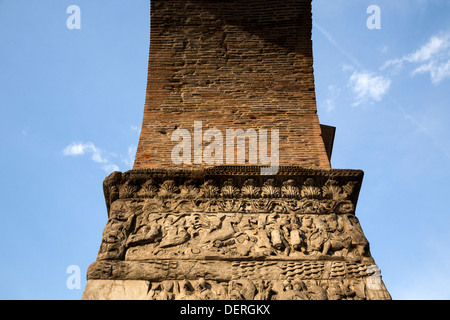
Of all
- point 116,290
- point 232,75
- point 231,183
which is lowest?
point 116,290

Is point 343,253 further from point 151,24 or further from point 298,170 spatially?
point 151,24

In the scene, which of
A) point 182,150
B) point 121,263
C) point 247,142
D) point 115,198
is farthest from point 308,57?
point 121,263

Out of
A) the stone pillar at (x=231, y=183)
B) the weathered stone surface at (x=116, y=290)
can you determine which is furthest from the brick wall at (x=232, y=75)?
the weathered stone surface at (x=116, y=290)

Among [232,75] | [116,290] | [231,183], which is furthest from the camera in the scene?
[232,75]

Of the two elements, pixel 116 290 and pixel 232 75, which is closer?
pixel 116 290

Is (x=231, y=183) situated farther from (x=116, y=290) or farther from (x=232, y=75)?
(x=232, y=75)

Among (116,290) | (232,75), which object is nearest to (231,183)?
(116,290)

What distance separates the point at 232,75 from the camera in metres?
5.71

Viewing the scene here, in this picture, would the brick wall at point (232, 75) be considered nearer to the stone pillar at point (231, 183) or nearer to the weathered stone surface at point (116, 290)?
the stone pillar at point (231, 183)

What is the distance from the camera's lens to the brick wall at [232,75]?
522cm

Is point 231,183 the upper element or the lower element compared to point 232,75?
lower

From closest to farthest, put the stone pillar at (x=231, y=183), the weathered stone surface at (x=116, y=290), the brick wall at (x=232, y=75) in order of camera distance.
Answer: the weathered stone surface at (x=116, y=290) → the stone pillar at (x=231, y=183) → the brick wall at (x=232, y=75)

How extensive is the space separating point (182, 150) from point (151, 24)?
6.08ft

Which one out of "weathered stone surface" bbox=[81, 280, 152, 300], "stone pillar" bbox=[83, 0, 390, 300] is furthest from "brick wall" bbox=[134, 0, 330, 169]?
"weathered stone surface" bbox=[81, 280, 152, 300]
